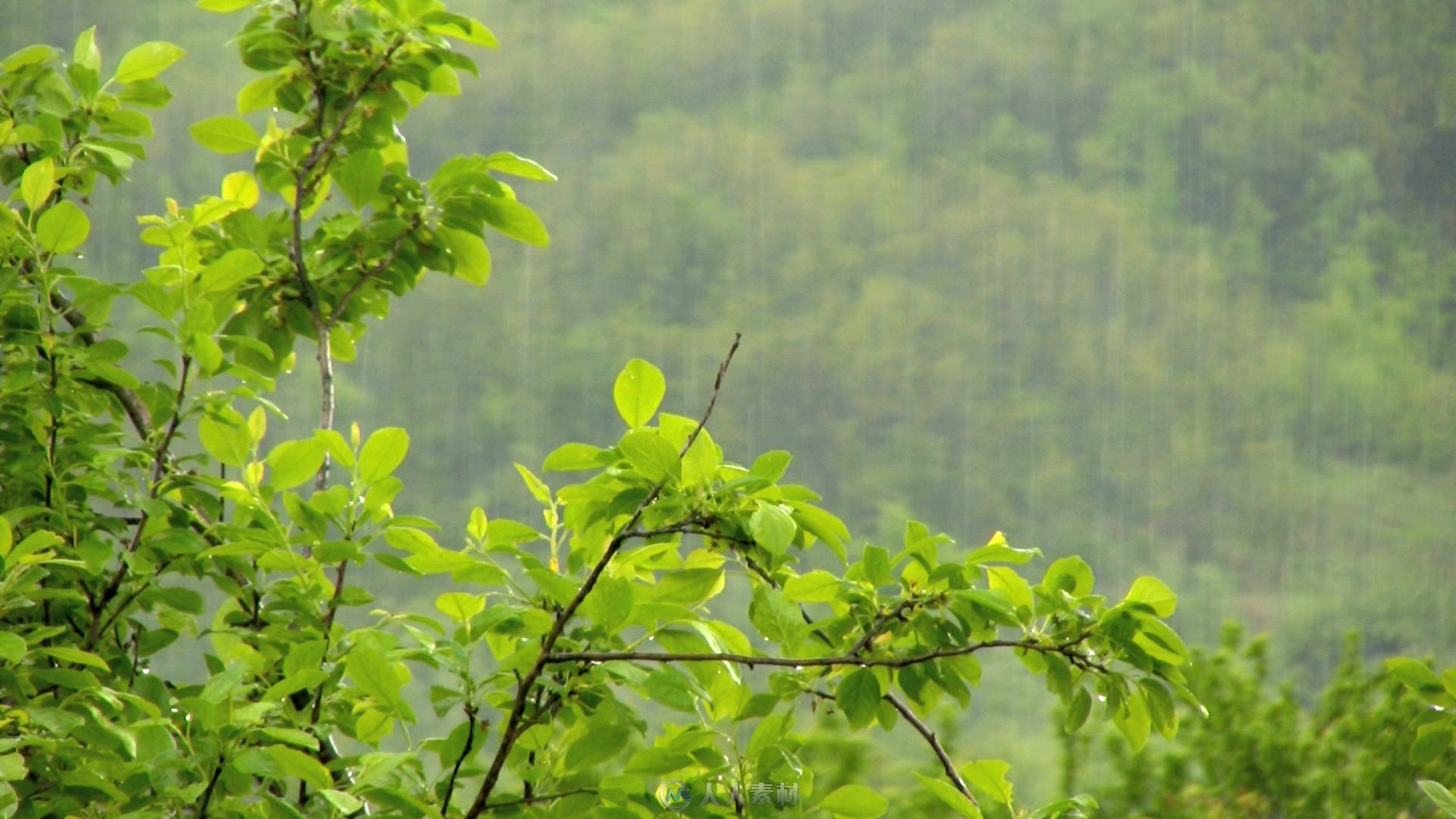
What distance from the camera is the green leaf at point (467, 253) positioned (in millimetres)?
957

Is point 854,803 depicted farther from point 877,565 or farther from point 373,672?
point 373,672

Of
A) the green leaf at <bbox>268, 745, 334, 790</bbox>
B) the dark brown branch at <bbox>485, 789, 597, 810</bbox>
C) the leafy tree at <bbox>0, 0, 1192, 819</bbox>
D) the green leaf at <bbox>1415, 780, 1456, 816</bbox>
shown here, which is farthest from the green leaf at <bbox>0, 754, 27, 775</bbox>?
the green leaf at <bbox>1415, 780, 1456, 816</bbox>

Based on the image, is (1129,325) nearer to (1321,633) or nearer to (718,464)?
(1321,633)

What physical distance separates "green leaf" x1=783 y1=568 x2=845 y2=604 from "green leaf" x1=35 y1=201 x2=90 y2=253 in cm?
44

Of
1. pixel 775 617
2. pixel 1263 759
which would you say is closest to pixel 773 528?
pixel 775 617

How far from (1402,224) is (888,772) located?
23.4 metres

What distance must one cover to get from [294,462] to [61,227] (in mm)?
185

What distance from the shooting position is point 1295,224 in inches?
984

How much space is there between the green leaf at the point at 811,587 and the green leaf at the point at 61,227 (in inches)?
17.4

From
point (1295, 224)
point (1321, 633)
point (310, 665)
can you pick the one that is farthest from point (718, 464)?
point (1295, 224)

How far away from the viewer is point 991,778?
2.25 ft

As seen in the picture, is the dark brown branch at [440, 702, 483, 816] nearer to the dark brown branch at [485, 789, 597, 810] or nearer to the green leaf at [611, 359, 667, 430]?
the dark brown branch at [485, 789, 597, 810]

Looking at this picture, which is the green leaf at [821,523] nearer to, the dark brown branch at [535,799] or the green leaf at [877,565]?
the green leaf at [877,565]

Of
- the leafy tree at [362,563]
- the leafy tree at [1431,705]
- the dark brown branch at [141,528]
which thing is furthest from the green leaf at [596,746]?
the leafy tree at [1431,705]
